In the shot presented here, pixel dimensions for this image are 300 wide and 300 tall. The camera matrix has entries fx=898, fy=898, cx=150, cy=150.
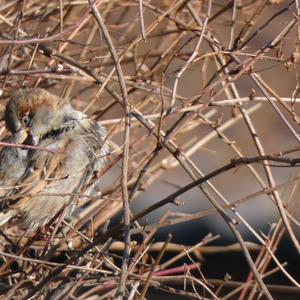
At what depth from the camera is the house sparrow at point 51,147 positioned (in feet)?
13.4

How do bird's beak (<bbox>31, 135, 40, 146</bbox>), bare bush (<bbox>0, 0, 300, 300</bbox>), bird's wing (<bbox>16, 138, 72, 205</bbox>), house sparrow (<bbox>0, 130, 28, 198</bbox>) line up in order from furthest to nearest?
bird's beak (<bbox>31, 135, 40, 146</bbox>), house sparrow (<bbox>0, 130, 28, 198</bbox>), bird's wing (<bbox>16, 138, 72, 205</bbox>), bare bush (<bbox>0, 0, 300, 300</bbox>)

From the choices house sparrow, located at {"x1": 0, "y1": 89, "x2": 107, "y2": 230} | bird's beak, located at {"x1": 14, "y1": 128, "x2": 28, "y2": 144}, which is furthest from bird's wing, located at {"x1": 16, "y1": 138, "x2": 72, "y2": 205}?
bird's beak, located at {"x1": 14, "y1": 128, "x2": 28, "y2": 144}

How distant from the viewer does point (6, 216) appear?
408cm

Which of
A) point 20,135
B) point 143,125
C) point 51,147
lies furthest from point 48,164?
point 143,125

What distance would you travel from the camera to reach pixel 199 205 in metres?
8.30

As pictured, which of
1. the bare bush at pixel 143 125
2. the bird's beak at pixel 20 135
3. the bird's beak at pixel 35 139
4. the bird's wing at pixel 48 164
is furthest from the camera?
the bird's beak at pixel 35 139

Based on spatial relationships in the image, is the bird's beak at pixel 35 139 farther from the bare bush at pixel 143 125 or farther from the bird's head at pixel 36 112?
the bare bush at pixel 143 125

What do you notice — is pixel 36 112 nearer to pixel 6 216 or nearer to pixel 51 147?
pixel 51 147

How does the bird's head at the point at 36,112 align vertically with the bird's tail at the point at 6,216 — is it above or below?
above

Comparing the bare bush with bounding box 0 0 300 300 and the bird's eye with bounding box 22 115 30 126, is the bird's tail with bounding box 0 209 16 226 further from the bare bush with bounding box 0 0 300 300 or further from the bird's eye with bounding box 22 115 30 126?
the bird's eye with bounding box 22 115 30 126

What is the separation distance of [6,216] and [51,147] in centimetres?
39

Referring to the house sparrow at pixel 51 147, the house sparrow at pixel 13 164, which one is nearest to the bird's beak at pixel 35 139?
the house sparrow at pixel 51 147

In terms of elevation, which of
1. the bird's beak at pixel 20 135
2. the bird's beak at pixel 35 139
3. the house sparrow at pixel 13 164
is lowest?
the house sparrow at pixel 13 164

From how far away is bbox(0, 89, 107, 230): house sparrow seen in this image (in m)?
4.09
